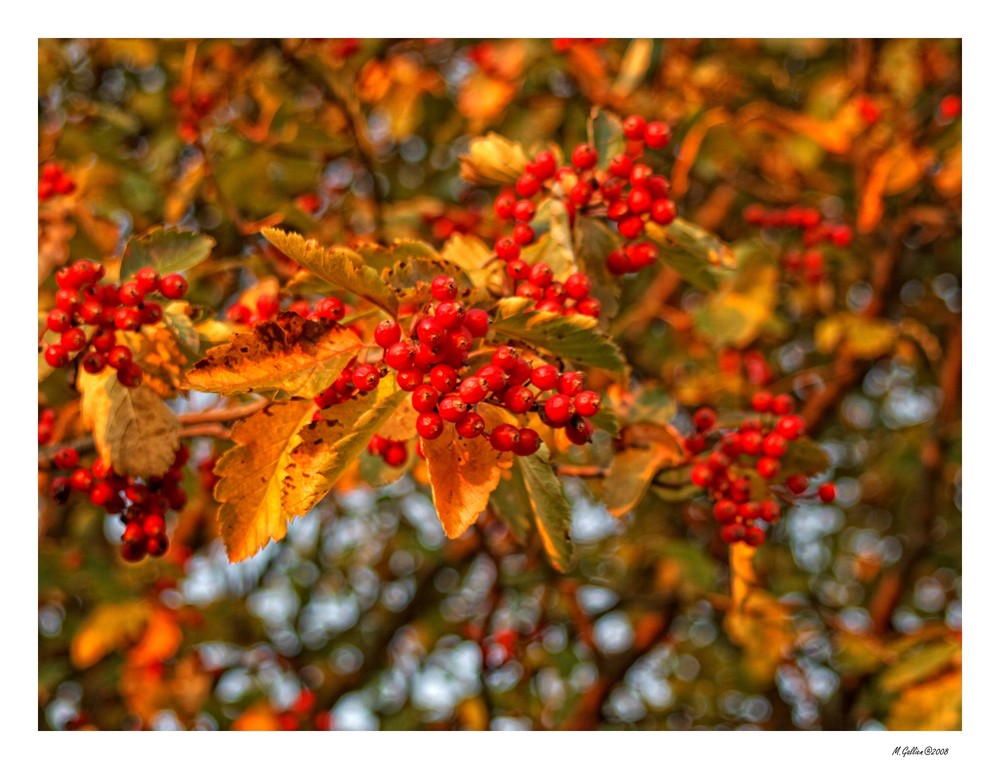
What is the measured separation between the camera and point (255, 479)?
1746mm

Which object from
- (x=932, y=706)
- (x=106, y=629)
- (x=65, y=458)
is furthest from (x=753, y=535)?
(x=106, y=629)

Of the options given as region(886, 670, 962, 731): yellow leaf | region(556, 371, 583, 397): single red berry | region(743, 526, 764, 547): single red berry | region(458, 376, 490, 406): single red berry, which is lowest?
region(886, 670, 962, 731): yellow leaf

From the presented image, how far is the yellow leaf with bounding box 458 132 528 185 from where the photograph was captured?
2340 mm

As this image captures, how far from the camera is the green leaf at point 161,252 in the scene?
2.20m

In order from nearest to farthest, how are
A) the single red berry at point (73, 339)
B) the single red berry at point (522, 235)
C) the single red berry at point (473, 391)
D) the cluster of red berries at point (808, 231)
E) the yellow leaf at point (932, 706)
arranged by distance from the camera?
the single red berry at point (473, 391) < the single red berry at point (73, 339) < the single red berry at point (522, 235) < the yellow leaf at point (932, 706) < the cluster of red berries at point (808, 231)

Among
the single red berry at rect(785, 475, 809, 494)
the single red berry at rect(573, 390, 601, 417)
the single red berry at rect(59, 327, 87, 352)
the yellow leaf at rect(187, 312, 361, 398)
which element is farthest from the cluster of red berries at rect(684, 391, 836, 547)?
the single red berry at rect(59, 327, 87, 352)

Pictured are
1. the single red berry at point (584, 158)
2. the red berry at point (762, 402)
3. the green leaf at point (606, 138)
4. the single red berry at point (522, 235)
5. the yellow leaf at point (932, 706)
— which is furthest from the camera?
the yellow leaf at point (932, 706)

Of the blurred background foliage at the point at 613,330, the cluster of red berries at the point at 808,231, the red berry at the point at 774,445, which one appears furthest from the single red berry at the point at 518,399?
the cluster of red berries at the point at 808,231

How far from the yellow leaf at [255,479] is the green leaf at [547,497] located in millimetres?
493

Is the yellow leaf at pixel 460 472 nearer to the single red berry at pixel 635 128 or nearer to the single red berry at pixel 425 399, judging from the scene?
the single red berry at pixel 425 399

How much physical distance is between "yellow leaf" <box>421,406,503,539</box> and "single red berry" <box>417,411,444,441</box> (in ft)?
0.17

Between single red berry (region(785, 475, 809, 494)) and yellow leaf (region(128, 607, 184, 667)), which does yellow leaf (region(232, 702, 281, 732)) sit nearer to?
yellow leaf (region(128, 607, 184, 667))

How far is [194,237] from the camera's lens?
7.40ft

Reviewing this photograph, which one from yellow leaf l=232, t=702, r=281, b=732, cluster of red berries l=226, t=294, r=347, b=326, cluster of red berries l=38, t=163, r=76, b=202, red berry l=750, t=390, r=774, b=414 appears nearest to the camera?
cluster of red berries l=226, t=294, r=347, b=326
